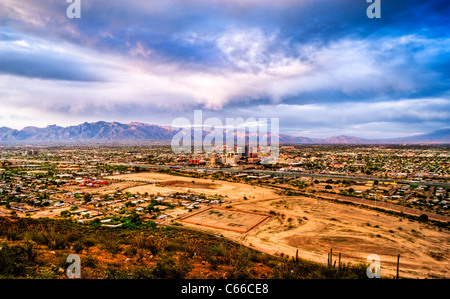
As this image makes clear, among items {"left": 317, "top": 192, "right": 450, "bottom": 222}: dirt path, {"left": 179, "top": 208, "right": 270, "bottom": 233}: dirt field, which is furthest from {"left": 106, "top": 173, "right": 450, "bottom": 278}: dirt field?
{"left": 317, "top": 192, "right": 450, "bottom": 222}: dirt path

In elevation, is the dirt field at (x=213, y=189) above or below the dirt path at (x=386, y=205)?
above

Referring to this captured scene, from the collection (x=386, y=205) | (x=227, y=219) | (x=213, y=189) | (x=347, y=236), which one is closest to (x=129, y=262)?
(x=227, y=219)

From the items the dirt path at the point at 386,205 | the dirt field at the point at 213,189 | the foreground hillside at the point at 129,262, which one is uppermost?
the foreground hillside at the point at 129,262

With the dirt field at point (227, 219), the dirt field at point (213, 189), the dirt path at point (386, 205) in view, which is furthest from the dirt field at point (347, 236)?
the dirt field at point (213, 189)

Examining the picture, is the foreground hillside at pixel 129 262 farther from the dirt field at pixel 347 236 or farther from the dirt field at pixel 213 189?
the dirt field at pixel 213 189

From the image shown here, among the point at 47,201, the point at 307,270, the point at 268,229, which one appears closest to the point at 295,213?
the point at 268,229

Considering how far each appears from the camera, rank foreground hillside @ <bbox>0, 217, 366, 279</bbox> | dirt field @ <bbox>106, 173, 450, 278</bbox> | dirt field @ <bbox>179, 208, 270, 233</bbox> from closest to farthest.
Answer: foreground hillside @ <bbox>0, 217, 366, 279</bbox> < dirt field @ <bbox>106, 173, 450, 278</bbox> < dirt field @ <bbox>179, 208, 270, 233</bbox>

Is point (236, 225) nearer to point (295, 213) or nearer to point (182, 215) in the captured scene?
point (182, 215)

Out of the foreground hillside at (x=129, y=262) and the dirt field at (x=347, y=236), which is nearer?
the foreground hillside at (x=129, y=262)

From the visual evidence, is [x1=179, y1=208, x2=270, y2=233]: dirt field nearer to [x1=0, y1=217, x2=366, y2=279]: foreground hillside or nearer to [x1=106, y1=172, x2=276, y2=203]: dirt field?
[x1=106, y1=172, x2=276, y2=203]: dirt field
